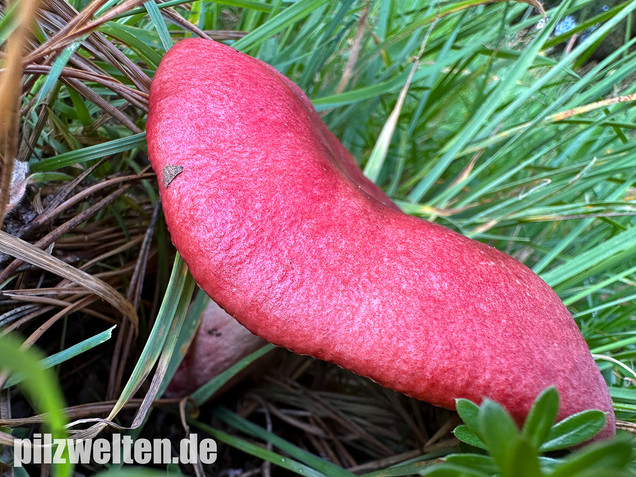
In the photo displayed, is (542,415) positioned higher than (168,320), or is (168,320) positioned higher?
(542,415)

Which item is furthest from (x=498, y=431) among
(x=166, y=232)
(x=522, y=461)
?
(x=166, y=232)

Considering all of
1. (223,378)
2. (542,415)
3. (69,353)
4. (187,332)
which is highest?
(542,415)

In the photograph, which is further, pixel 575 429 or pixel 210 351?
pixel 210 351

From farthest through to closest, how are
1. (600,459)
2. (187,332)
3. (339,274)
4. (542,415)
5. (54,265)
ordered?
(187,332), (54,265), (339,274), (542,415), (600,459)

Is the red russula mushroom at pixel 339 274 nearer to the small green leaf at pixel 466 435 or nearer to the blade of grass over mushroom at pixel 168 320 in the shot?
the small green leaf at pixel 466 435

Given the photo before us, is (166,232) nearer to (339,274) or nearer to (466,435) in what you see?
(339,274)

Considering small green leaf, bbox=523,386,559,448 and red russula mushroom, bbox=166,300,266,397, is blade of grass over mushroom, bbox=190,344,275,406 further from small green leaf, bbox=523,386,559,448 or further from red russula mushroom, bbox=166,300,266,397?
small green leaf, bbox=523,386,559,448
